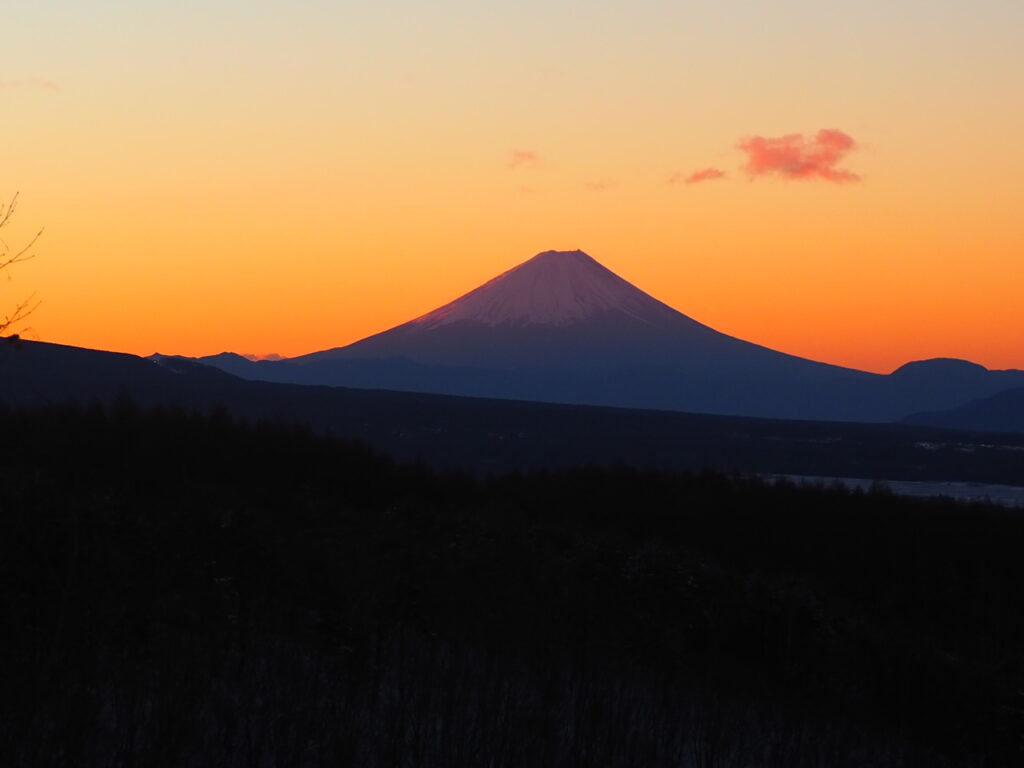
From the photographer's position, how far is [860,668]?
13.2m

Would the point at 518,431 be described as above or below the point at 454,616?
above

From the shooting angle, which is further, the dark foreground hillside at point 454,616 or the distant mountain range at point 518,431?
the distant mountain range at point 518,431

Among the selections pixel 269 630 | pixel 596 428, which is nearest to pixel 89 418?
pixel 269 630

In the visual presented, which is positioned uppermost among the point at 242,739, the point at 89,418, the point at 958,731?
the point at 89,418

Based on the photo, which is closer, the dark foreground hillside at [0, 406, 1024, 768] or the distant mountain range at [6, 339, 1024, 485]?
the dark foreground hillside at [0, 406, 1024, 768]

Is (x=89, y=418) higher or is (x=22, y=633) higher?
(x=89, y=418)

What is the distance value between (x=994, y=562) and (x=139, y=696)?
1838 cm

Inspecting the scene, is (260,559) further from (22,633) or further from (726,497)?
(726,497)

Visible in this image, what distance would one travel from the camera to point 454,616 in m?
11.9

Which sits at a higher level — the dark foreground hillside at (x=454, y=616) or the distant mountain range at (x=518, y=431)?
the distant mountain range at (x=518, y=431)

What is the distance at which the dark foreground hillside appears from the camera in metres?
7.23

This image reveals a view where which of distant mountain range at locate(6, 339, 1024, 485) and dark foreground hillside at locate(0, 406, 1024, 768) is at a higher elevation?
distant mountain range at locate(6, 339, 1024, 485)

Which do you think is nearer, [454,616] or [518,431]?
[454,616]

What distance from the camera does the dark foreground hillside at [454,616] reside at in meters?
7.23
